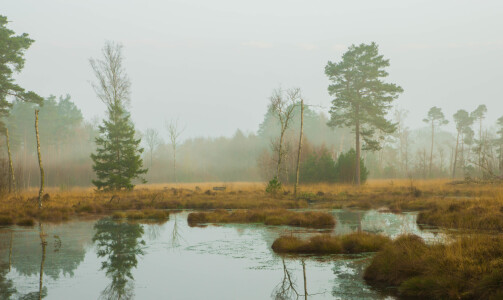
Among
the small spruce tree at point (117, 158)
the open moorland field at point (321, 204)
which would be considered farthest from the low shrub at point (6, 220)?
the small spruce tree at point (117, 158)

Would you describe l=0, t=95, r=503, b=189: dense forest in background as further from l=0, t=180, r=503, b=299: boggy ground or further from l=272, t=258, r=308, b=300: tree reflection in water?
l=272, t=258, r=308, b=300: tree reflection in water

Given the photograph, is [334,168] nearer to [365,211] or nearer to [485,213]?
[365,211]

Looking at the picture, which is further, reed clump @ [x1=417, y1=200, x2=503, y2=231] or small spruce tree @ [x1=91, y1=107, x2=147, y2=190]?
small spruce tree @ [x1=91, y1=107, x2=147, y2=190]

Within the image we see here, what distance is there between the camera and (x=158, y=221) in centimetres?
1862

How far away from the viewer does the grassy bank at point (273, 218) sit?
16.2 meters

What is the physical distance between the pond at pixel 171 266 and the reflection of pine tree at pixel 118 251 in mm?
18

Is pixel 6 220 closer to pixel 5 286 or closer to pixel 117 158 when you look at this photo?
pixel 5 286

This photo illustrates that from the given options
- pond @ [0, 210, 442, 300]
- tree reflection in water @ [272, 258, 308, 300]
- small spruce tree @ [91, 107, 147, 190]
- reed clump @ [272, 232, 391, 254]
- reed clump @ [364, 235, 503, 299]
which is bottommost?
pond @ [0, 210, 442, 300]

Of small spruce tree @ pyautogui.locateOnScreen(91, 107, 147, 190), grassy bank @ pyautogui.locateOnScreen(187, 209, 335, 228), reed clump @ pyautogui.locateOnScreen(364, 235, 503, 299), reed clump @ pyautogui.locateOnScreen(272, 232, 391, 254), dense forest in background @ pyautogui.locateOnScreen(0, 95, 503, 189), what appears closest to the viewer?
reed clump @ pyautogui.locateOnScreen(364, 235, 503, 299)

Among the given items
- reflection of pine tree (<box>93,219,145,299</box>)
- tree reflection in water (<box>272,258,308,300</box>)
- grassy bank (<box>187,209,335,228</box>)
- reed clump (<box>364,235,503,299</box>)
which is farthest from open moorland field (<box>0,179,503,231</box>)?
tree reflection in water (<box>272,258,308,300</box>)

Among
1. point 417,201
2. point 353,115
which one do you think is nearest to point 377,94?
point 353,115

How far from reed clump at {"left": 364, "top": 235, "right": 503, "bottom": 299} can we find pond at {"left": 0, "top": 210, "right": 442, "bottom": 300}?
0.49 metres

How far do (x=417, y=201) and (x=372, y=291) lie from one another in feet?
55.9

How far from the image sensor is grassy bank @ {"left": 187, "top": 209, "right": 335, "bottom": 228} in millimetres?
16172
